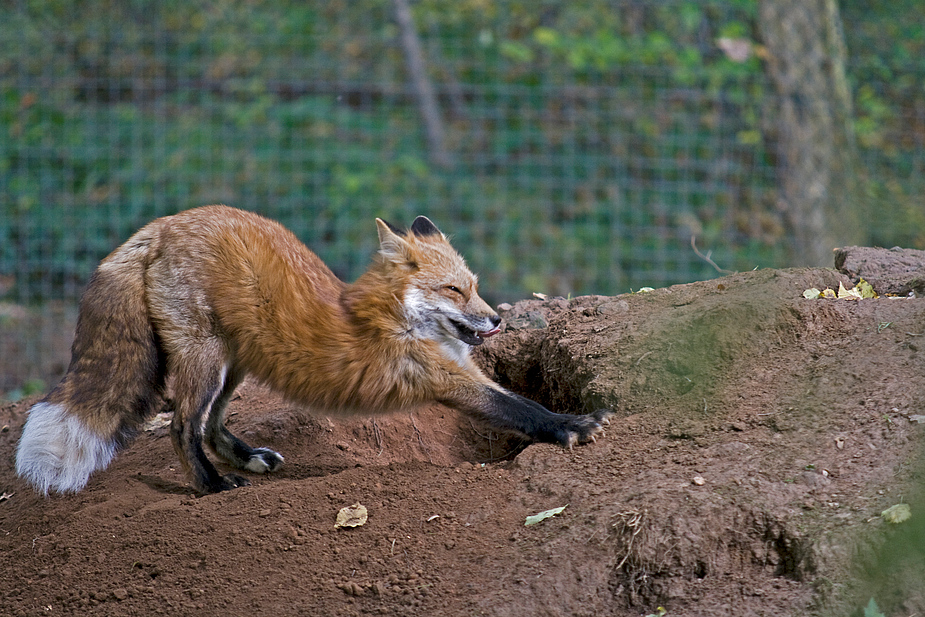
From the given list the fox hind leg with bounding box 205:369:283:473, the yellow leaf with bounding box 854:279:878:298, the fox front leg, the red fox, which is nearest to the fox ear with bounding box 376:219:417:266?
the red fox

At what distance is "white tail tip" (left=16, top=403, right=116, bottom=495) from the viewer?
388 cm

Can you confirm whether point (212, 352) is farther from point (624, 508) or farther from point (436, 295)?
point (624, 508)

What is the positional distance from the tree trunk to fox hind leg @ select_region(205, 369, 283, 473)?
6.51 m

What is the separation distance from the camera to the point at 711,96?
28.0 feet

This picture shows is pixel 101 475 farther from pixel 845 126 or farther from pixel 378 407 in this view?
pixel 845 126

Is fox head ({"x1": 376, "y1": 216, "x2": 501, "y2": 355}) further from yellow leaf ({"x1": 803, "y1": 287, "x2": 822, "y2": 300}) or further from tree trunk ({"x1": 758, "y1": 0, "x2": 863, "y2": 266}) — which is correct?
tree trunk ({"x1": 758, "y1": 0, "x2": 863, "y2": 266})

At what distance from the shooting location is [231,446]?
449cm

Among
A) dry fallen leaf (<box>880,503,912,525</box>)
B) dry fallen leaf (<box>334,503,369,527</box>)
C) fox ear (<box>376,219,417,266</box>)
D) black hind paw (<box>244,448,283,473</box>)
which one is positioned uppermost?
fox ear (<box>376,219,417,266</box>)

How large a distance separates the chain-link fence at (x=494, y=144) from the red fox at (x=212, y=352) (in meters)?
4.46

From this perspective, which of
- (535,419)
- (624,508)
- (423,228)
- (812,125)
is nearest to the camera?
(624,508)

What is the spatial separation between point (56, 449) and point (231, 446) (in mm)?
925

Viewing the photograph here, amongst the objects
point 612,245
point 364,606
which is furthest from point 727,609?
point 612,245

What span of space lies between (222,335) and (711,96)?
21.2 ft

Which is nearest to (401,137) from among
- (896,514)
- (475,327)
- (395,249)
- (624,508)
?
(395,249)
